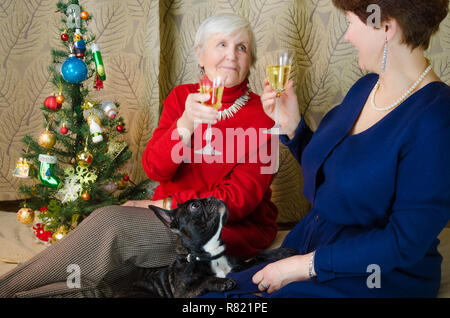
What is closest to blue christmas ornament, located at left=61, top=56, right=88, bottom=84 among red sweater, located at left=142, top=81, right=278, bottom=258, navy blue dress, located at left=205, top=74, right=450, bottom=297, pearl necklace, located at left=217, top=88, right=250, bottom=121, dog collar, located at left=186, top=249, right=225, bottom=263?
red sweater, located at left=142, top=81, right=278, bottom=258

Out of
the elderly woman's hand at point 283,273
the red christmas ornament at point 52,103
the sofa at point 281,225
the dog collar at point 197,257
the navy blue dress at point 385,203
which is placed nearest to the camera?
the navy blue dress at point 385,203

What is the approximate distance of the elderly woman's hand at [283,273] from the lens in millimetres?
1219

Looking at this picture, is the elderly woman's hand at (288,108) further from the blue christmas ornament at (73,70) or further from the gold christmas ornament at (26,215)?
the gold christmas ornament at (26,215)

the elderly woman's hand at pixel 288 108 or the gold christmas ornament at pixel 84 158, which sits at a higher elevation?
the elderly woman's hand at pixel 288 108

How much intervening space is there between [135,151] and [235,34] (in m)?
1.33

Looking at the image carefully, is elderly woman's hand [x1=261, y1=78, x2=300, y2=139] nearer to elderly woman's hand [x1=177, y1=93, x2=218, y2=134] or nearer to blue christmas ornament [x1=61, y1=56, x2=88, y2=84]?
elderly woman's hand [x1=177, y1=93, x2=218, y2=134]

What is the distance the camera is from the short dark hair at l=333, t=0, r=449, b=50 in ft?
3.79

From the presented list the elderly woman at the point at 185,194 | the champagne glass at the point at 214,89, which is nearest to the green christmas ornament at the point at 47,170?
the elderly woman at the point at 185,194

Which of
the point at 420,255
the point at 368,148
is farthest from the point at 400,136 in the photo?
the point at 420,255

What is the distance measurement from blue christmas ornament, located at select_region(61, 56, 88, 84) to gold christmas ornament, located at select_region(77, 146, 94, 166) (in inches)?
13.4

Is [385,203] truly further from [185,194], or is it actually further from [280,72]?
[185,194]

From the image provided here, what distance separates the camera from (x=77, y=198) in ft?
6.97
